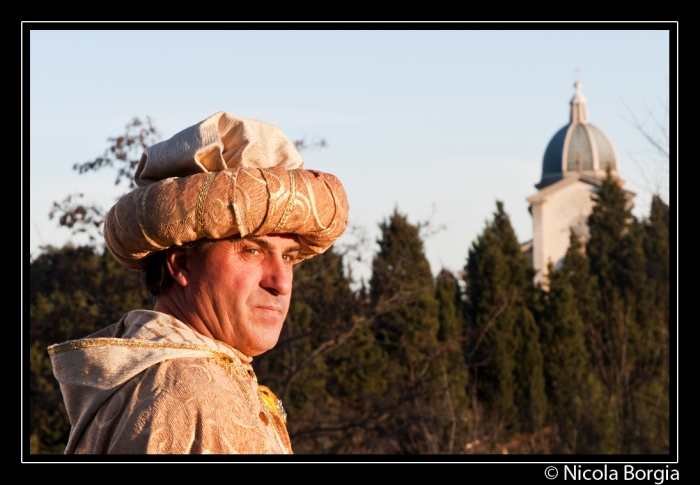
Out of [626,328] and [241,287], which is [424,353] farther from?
[241,287]

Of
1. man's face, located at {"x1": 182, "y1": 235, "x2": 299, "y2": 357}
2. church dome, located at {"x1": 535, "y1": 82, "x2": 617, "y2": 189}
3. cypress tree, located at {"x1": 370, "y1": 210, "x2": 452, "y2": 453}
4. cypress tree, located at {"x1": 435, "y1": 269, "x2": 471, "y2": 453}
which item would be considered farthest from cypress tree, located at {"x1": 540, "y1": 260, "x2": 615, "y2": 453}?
church dome, located at {"x1": 535, "y1": 82, "x2": 617, "y2": 189}

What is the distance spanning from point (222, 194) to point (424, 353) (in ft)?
44.9

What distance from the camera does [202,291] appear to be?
8.45 ft

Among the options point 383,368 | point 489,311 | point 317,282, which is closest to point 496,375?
point 489,311

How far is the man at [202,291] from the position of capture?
7.54 ft

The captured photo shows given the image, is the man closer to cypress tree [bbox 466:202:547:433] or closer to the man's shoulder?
the man's shoulder

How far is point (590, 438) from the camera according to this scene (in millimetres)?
17578

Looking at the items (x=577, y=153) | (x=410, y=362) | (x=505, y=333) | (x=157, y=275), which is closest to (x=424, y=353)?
(x=410, y=362)

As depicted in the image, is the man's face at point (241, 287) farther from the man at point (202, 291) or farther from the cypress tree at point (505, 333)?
→ the cypress tree at point (505, 333)

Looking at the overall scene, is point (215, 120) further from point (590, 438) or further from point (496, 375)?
point (496, 375)

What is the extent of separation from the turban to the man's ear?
2.2 inches
